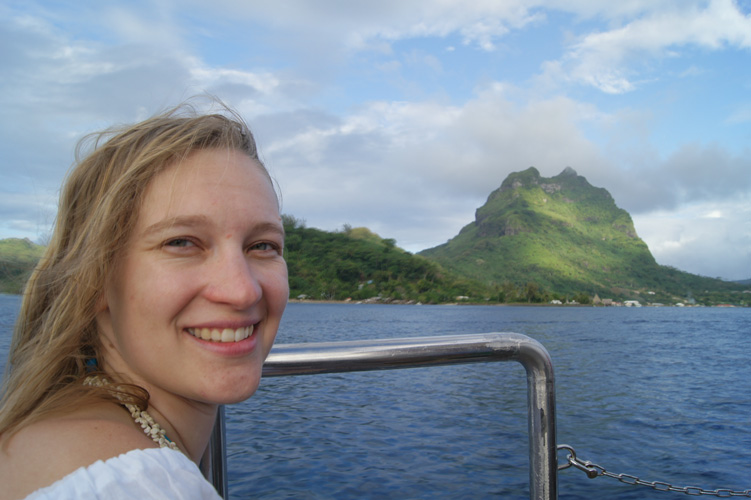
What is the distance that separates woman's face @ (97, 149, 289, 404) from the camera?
869 mm

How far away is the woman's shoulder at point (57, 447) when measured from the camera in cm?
67

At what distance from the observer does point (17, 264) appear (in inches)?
42.4

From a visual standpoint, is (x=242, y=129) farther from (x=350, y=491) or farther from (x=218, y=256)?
(x=350, y=491)

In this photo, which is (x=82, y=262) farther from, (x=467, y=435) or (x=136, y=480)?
(x=467, y=435)

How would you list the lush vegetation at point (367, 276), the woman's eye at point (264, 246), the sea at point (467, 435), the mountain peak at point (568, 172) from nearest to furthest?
the woman's eye at point (264, 246) → the sea at point (467, 435) → the lush vegetation at point (367, 276) → the mountain peak at point (568, 172)

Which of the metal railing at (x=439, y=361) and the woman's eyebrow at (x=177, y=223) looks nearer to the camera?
the woman's eyebrow at (x=177, y=223)

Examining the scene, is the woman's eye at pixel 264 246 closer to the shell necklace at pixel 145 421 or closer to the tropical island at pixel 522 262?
the shell necklace at pixel 145 421

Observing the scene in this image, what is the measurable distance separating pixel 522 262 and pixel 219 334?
141 meters

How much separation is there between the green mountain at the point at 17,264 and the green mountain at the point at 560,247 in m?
114

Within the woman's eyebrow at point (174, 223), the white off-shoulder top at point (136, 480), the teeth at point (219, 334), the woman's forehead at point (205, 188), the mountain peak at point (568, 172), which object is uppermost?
the mountain peak at point (568, 172)

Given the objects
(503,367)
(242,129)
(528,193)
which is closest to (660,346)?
(503,367)

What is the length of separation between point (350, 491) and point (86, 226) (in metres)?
7.58

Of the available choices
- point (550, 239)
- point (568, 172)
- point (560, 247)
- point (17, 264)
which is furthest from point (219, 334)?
point (568, 172)

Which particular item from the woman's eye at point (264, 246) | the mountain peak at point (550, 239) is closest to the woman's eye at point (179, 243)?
the woman's eye at point (264, 246)
